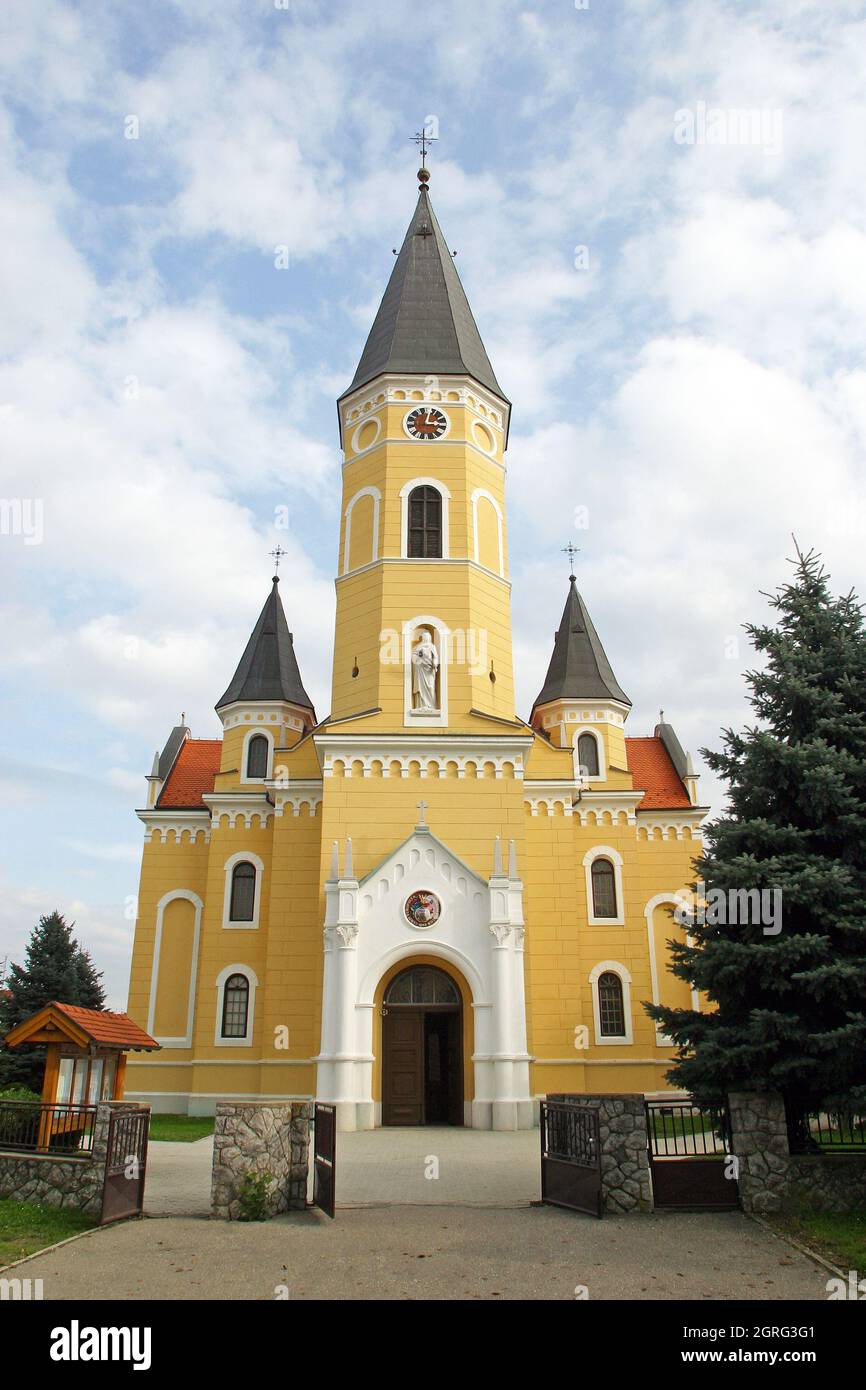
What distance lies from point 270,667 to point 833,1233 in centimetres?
2511

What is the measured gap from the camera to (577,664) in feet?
109

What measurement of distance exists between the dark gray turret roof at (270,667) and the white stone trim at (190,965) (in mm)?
6161

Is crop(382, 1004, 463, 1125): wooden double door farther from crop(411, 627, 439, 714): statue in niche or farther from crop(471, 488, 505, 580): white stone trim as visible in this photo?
crop(471, 488, 505, 580): white stone trim

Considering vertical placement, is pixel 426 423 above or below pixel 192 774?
above

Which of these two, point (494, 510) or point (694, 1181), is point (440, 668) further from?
point (694, 1181)

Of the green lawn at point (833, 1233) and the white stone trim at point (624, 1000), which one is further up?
the white stone trim at point (624, 1000)

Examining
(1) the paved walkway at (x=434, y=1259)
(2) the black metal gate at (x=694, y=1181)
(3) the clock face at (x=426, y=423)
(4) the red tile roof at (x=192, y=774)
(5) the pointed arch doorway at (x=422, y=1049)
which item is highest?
(3) the clock face at (x=426, y=423)

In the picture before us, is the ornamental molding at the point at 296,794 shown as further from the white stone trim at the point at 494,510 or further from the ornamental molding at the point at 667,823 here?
the ornamental molding at the point at 667,823

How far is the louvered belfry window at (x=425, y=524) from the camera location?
27.0m

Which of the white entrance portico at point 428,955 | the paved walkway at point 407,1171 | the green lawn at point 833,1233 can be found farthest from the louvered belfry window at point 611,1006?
the green lawn at point 833,1233

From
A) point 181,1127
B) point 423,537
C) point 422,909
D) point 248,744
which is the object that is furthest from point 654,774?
point 181,1127

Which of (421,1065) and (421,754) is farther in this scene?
(421,754)

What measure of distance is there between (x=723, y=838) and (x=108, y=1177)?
826 centimetres
